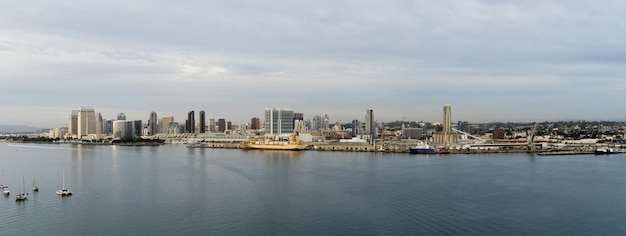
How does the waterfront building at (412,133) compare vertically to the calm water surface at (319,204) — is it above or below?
above

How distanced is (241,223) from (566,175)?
7942mm

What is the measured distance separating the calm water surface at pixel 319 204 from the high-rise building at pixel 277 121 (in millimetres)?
26080

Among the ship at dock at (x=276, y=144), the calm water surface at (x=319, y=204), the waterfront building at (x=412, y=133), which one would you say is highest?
the waterfront building at (x=412, y=133)

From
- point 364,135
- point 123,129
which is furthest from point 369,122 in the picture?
point 123,129

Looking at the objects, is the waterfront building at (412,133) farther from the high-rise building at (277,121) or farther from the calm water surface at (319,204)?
the calm water surface at (319,204)

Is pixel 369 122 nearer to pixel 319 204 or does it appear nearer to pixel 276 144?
→ pixel 276 144

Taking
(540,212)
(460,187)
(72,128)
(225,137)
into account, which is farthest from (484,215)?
(72,128)

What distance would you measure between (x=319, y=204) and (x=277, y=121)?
99.5 feet

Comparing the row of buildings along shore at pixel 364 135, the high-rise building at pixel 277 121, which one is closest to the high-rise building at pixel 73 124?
the row of buildings along shore at pixel 364 135

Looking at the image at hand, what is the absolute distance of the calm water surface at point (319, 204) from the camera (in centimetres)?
551

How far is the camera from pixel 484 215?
6.15 m

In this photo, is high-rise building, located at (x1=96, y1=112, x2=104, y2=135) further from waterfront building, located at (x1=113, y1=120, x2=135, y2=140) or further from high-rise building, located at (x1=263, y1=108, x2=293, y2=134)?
high-rise building, located at (x1=263, y1=108, x2=293, y2=134)

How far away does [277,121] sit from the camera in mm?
37062

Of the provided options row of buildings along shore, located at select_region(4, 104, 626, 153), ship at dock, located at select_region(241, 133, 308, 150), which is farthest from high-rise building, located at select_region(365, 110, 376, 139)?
ship at dock, located at select_region(241, 133, 308, 150)
